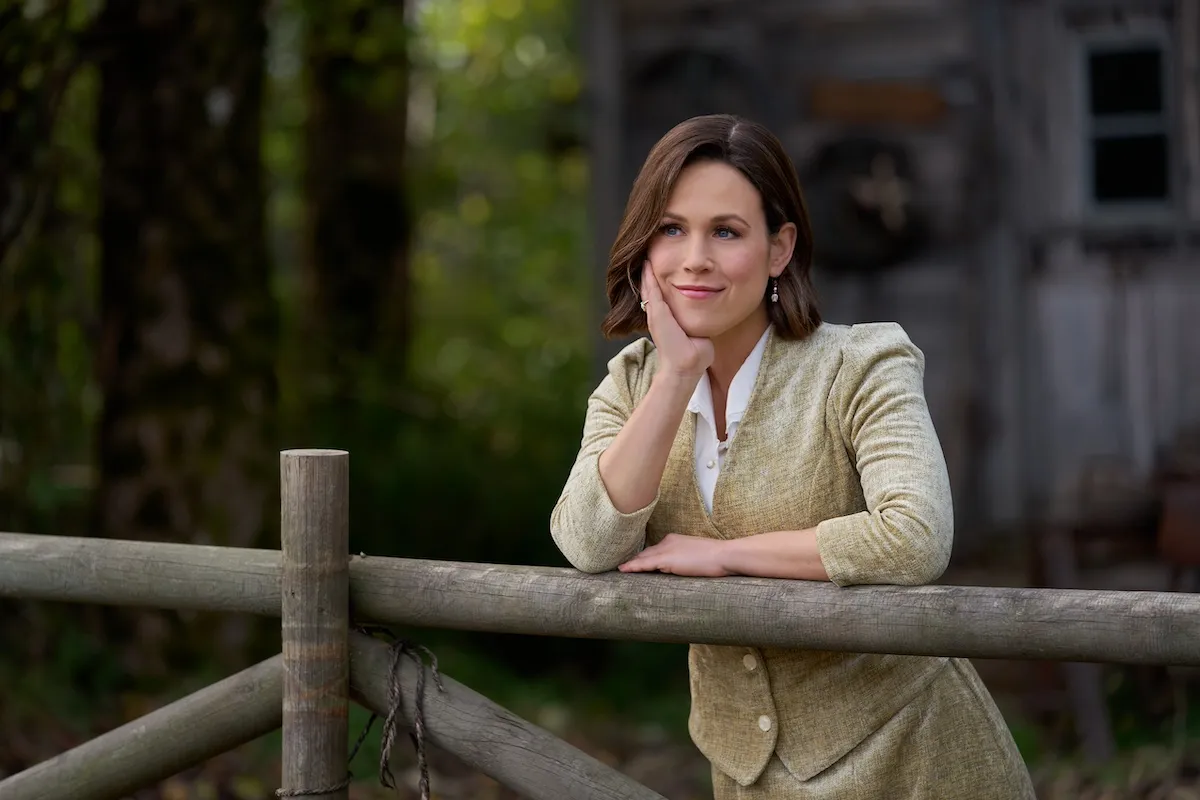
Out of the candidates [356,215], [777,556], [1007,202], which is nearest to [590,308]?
[1007,202]

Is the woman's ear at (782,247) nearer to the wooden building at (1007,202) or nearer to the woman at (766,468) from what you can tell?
the woman at (766,468)

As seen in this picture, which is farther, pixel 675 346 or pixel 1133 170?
pixel 1133 170

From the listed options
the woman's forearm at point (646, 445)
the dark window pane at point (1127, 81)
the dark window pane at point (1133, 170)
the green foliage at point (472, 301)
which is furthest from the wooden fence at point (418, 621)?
the dark window pane at point (1127, 81)

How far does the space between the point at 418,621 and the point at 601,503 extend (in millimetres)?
475

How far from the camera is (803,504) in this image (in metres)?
2.50

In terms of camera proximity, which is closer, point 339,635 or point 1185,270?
point 339,635

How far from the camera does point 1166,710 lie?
5766 millimetres

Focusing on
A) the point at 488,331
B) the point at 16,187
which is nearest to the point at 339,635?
the point at 16,187

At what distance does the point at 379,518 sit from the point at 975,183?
11.4ft

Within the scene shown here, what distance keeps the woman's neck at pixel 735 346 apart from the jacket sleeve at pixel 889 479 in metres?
0.21

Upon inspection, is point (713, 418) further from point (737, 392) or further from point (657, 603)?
point (657, 603)

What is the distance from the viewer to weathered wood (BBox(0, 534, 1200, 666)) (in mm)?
2281

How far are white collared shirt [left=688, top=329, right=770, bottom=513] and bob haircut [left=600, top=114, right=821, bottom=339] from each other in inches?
3.3

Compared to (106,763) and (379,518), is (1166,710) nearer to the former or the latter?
(379,518)
